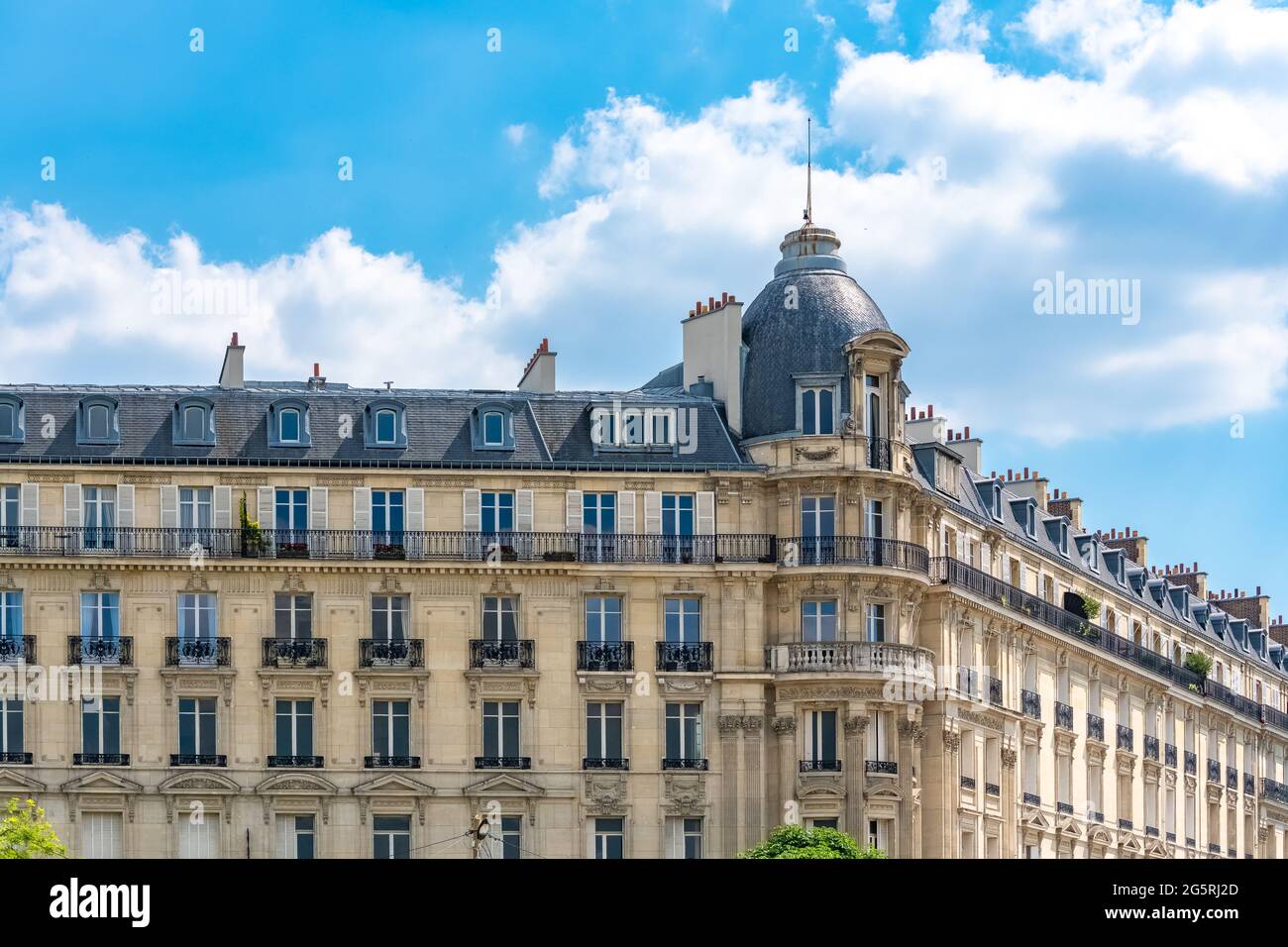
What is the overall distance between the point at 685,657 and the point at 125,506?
14633 millimetres

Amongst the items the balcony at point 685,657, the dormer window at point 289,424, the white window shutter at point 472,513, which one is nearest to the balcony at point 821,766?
the balcony at point 685,657

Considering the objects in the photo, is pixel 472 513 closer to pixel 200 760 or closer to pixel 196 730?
pixel 196 730

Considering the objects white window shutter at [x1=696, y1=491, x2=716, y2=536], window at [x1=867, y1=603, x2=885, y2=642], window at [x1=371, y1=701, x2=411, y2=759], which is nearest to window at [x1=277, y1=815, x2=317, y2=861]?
window at [x1=371, y1=701, x2=411, y2=759]

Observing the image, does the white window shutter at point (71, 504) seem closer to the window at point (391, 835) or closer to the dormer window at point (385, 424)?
the dormer window at point (385, 424)

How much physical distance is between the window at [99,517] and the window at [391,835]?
9.74 metres

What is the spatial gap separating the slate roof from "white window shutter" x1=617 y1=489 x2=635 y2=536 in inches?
28.8
